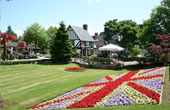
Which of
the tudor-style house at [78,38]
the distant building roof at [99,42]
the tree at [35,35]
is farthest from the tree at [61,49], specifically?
the distant building roof at [99,42]

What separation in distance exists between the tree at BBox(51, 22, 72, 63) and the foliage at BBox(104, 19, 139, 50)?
66.5 feet

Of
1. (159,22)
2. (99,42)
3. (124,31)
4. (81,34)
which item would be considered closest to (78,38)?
(81,34)

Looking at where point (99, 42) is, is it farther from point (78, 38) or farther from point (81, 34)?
point (78, 38)

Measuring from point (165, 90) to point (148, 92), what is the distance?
0.93 m

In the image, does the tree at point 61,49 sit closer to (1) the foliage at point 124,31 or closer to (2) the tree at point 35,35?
(1) the foliage at point 124,31

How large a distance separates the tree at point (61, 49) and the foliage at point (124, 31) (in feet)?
66.5

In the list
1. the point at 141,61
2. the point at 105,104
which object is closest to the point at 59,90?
the point at 105,104

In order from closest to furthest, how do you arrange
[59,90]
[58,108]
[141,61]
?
[58,108], [59,90], [141,61]

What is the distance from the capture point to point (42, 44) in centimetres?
4969

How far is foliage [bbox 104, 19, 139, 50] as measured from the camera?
132 feet

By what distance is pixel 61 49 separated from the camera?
91.4 feet

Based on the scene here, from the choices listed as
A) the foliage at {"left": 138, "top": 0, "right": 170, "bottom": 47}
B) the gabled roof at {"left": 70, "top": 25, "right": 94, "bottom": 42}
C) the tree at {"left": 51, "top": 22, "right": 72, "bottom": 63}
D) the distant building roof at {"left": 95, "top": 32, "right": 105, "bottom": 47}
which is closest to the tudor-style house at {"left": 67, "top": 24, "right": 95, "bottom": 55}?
the gabled roof at {"left": 70, "top": 25, "right": 94, "bottom": 42}

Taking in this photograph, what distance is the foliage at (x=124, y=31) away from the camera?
40.2 metres

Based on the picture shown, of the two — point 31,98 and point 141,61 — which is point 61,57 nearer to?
point 141,61
